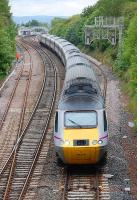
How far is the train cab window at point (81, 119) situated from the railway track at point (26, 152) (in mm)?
2369

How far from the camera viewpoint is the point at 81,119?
18.1 metres

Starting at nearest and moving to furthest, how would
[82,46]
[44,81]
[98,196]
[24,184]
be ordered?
[98,196], [24,184], [44,81], [82,46]

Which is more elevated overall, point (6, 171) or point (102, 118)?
point (102, 118)

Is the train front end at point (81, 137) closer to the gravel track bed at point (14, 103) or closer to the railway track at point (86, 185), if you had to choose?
the railway track at point (86, 185)

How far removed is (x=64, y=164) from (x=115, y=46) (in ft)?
123

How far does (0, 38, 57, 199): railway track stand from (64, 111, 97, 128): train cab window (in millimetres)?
2369

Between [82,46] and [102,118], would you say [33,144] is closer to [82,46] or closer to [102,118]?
[102,118]

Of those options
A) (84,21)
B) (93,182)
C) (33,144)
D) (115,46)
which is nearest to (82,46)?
(84,21)

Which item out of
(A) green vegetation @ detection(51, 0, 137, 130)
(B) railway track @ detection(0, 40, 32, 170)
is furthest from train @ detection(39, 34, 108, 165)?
(A) green vegetation @ detection(51, 0, 137, 130)

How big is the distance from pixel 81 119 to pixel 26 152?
12.6ft

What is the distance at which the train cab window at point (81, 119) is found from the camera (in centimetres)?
Result: 1784

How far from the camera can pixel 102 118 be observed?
1816cm

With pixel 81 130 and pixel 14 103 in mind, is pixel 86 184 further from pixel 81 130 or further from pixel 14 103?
pixel 14 103

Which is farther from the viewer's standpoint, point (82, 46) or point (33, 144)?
point (82, 46)
